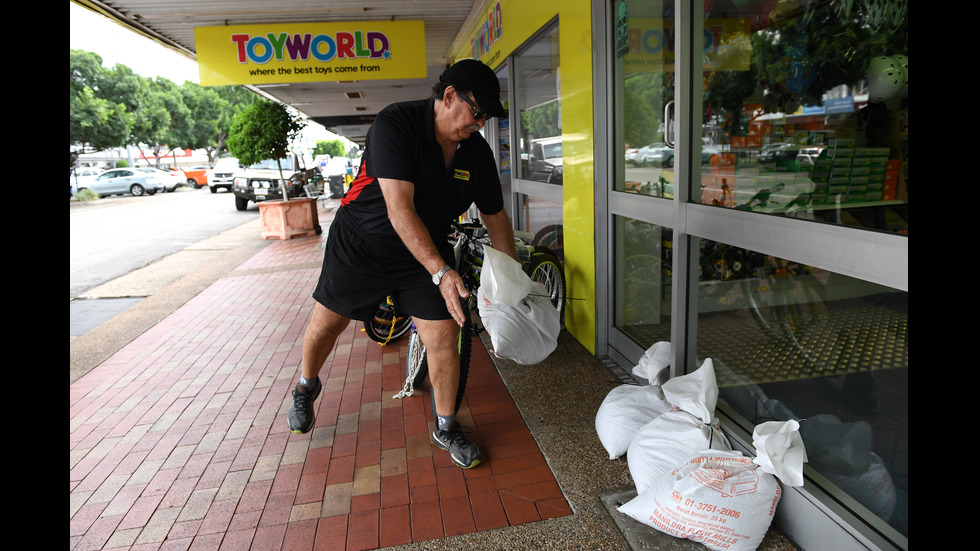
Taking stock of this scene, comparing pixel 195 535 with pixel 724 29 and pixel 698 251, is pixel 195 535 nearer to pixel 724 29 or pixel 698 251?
pixel 698 251

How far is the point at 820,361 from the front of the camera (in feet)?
9.35

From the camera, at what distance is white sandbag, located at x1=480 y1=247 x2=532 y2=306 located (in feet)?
9.52

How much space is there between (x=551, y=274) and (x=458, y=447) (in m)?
2.11

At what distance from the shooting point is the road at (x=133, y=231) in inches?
423

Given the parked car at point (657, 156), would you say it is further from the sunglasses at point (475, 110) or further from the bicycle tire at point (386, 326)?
the bicycle tire at point (386, 326)

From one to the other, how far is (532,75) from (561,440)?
3.83 metres

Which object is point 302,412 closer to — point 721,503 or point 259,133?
point 721,503

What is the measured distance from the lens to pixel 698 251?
3117 mm

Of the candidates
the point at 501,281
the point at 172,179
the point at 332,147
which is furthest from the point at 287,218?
the point at 332,147

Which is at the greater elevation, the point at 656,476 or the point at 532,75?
the point at 532,75
